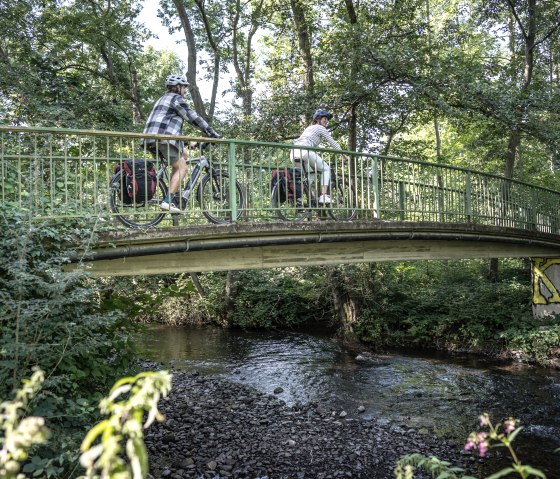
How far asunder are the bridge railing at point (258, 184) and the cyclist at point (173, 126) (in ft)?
0.90

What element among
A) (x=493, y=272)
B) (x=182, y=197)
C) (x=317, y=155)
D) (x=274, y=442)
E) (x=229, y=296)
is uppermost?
(x=317, y=155)

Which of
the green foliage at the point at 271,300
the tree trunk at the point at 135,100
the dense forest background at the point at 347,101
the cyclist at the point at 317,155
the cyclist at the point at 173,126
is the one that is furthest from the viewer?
the green foliage at the point at 271,300

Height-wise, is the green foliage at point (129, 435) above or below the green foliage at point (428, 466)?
above

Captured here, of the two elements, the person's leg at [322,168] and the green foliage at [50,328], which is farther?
the person's leg at [322,168]

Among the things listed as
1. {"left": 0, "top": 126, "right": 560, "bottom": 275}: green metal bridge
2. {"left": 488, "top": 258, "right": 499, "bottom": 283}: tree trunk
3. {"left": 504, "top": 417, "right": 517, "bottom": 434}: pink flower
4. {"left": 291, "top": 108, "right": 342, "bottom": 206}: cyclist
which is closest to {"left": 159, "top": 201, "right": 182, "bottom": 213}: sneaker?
{"left": 0, "top": 126, "right": 560, "bottom": 275}: green metal bridge

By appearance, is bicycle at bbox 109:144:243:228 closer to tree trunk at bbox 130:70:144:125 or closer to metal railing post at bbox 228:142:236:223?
metal railing post at bbox 228:142:236:223

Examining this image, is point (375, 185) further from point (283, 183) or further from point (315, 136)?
point (283, 183)

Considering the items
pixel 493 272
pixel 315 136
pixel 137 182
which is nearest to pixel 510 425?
pixel 137 182

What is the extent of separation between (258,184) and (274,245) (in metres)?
1.05

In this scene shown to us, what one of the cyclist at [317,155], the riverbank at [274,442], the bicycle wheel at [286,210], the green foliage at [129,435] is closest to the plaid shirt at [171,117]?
the bicycle wheel at [286,210]

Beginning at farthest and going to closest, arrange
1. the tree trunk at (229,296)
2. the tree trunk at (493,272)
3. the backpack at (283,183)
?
the tree trunk at (229,296)
the tree trunk at (493,272)
the backpack at (283,183)

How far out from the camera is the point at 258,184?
24.9ft

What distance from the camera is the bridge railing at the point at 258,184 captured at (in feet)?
18.1

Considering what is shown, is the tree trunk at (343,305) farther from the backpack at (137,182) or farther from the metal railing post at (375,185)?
the backpack at (137,182)
